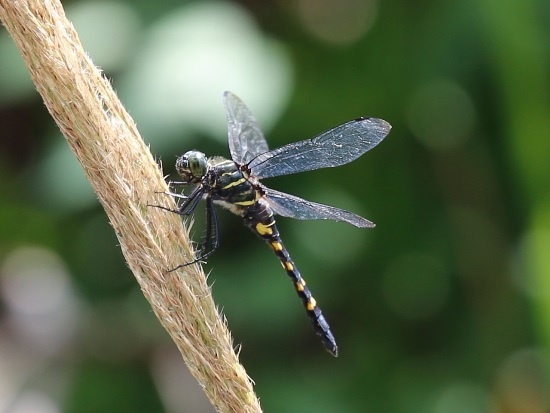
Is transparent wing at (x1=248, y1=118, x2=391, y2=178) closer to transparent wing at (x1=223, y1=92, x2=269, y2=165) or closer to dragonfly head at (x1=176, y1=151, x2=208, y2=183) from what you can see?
transparent wing at (x1=223, y1=92, x2=269, y2=165)

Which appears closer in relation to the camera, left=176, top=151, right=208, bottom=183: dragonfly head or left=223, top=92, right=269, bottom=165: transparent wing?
left=176, top=151, right=208, bottom=183: dragonfly head

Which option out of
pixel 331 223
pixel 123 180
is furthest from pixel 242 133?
pixel 123 180

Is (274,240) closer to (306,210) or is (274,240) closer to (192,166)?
(306,210)

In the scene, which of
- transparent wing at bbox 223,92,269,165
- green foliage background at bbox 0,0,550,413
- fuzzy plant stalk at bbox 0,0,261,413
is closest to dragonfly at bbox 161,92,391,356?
transparent wing at bbox 223,92,269,165

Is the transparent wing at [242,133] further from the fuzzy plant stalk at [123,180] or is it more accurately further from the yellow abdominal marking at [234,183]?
the fuzzy plant stalk at [123,180]

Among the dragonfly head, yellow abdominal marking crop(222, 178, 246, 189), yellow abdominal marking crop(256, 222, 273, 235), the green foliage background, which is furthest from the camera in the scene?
the green foliage background

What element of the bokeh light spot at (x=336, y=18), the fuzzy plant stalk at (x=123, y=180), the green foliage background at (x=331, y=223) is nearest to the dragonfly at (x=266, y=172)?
the green foliage background at (x=331, y=223)

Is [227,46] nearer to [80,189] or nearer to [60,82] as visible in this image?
[80,189]
